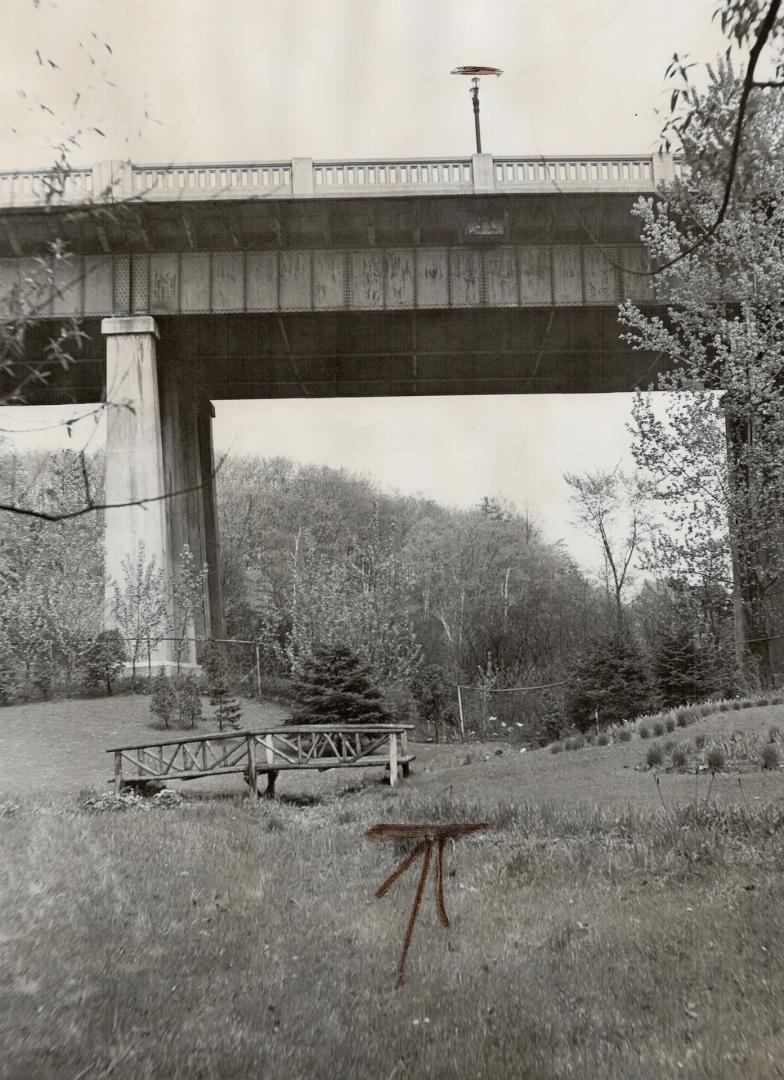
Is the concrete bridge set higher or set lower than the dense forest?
higher

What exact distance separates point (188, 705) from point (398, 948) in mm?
12502

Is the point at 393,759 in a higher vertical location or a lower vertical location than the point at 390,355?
lower

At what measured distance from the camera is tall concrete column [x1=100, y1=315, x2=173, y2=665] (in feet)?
75.7

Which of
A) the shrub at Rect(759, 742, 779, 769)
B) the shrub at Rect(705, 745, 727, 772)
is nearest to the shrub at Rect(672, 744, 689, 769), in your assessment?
the shrub at Rect(705, 745, 727, 772)

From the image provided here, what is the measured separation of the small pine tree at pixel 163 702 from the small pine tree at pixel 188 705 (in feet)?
0.35

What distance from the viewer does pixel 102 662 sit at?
55.2 feet

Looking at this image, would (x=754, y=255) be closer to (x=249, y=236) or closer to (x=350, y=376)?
(x=249, y=236)

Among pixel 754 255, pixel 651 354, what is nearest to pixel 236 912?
pixel 754 255

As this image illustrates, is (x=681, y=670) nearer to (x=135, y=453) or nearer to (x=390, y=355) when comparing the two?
(x=390, y=355)

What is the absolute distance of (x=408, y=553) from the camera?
37.6m

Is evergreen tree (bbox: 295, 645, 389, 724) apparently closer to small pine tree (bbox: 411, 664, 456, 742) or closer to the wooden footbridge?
the wooden footbridge

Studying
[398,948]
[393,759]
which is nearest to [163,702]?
[393,759]

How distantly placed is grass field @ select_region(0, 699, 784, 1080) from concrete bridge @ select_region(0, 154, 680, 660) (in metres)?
14.6

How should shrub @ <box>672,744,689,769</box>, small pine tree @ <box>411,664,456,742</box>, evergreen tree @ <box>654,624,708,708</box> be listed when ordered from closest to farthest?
shrub @ <box>672,744,689,769</box>, evergreen tree @ <box>654,624,708,708</box>, small pine tree @ <box>411,664,456,742</box>
